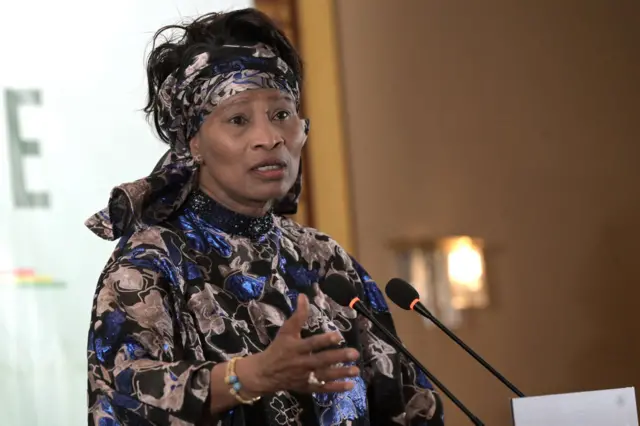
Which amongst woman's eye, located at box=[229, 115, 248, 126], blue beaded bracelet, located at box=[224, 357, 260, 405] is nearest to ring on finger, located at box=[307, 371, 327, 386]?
blue beaded bracelet, located at box=[224, 357, 260, 405]

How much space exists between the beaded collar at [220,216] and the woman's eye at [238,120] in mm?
160

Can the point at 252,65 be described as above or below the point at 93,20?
below

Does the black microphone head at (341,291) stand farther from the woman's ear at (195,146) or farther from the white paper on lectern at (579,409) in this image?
the woman's ear at (195,146)

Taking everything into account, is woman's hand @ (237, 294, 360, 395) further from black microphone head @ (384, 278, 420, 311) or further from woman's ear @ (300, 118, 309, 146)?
woman's ear @ (300, 118, 309, 146)

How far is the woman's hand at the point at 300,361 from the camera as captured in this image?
1462mm

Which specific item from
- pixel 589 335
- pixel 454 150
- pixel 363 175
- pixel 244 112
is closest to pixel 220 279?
pixel 244 112

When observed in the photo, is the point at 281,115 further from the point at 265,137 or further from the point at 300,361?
the point at 300,361

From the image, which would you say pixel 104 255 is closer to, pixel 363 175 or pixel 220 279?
pixel 363 175

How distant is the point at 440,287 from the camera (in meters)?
4.56

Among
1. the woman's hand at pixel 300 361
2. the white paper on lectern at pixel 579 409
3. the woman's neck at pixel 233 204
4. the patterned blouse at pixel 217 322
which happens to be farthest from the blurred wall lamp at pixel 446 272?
the woman's hand at pixel 300 361

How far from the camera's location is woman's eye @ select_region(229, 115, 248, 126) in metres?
2.03

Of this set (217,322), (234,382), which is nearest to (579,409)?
(234,382)

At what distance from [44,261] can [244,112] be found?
5.49 ft

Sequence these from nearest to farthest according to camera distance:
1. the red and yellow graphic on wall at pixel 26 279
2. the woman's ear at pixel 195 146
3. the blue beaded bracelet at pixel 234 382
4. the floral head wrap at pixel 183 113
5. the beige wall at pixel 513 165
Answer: the blue beaded bracelet at pixel 234 382 < the floral head wrap at pixel 183 113 < the woman's ear at pixel 195 146 < the red and yellow graphic on wall at pixel 26 279 < the beige wall at pixel 513 165
